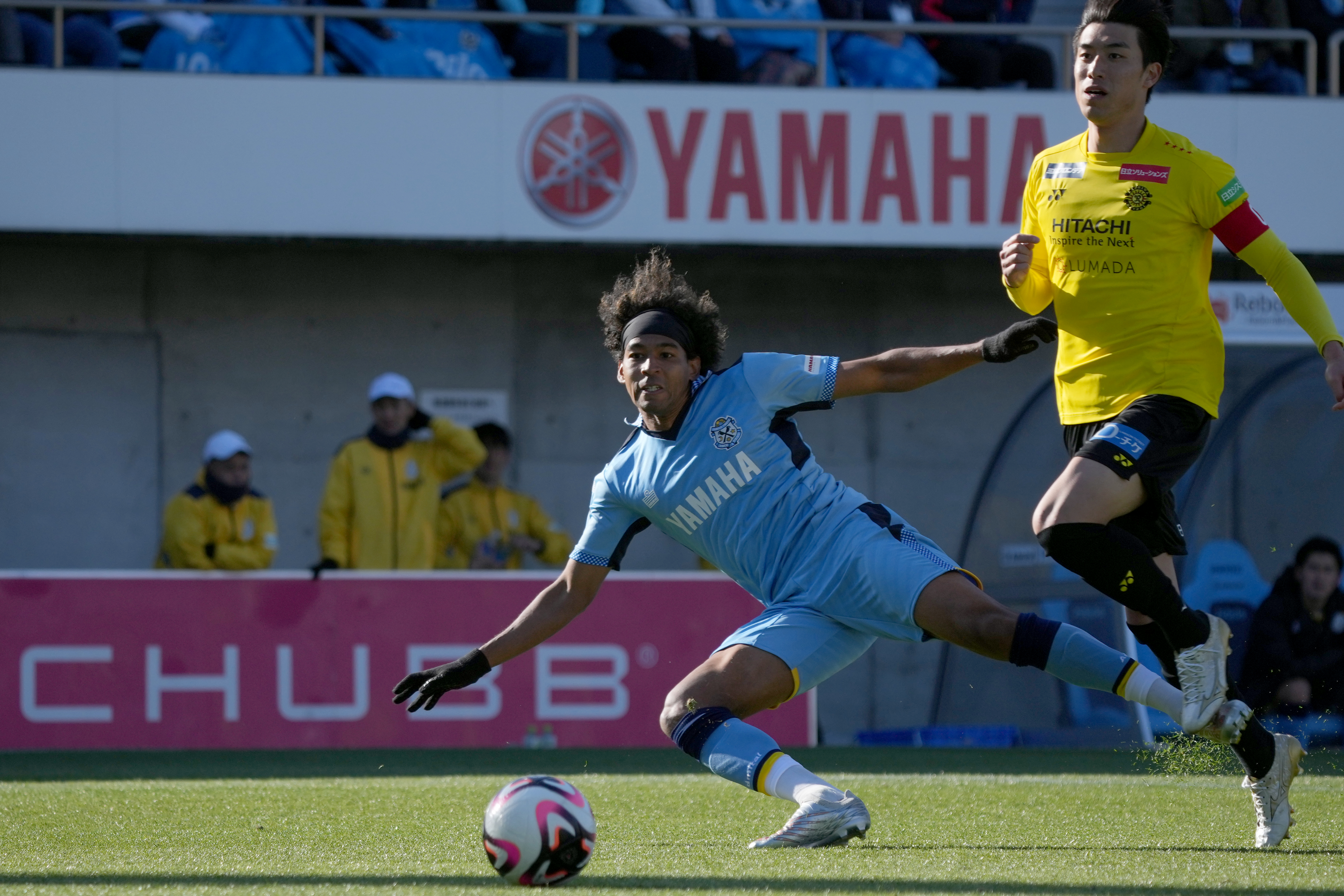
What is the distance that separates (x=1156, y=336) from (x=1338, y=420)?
6049mm

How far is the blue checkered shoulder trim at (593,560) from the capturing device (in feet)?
15.9

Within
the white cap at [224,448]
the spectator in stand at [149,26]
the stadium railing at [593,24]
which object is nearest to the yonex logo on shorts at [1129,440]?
the white cap at [224,448]

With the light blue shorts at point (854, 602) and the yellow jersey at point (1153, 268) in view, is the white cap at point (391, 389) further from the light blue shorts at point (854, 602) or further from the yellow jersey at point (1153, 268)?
the yellow jersey at point (1153, 268)

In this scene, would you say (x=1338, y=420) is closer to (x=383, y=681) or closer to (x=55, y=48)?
(x=383, y=681)

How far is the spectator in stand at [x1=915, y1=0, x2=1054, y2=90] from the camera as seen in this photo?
11.8 metres

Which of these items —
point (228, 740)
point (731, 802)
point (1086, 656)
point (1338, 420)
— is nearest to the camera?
point (1086, 656)

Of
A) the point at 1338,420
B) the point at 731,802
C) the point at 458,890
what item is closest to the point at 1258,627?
the point at 1338,420

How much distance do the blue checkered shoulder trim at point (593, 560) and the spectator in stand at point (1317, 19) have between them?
9380 millimetres

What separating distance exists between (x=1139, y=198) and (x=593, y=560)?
74.9 inches

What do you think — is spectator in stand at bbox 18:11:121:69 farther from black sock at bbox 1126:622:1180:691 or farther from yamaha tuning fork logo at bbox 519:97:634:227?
black sock at bbox 1126:622:1180:691

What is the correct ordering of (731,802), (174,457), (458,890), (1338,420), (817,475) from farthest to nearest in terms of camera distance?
(174,457)
(1338,420)
(731,802)
(817,475)
(458,890)

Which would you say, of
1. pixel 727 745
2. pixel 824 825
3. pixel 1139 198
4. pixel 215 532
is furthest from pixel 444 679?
pixel 215 532

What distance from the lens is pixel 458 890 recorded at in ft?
12.3

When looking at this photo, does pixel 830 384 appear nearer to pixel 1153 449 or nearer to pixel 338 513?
pixel 1153 449
